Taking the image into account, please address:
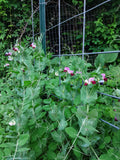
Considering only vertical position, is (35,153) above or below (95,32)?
below

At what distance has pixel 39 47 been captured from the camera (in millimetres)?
1537

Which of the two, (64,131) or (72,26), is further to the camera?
(72,26)

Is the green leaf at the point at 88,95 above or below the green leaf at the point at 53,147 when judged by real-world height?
above

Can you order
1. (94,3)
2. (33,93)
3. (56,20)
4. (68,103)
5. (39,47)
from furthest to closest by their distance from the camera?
(94,3) < (56,20) < (39,47) < (68,103) < (33,93)

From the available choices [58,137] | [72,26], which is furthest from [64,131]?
[72,26]

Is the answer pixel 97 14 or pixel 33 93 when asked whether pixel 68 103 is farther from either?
pixel 97 14

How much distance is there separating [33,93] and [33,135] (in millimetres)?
213

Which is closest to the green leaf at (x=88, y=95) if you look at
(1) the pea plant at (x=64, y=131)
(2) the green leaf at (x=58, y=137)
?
(1) the pea plant at (x=64, y=131)

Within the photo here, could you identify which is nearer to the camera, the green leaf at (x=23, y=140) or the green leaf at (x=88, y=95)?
the green leaf at (x=23, y=140)

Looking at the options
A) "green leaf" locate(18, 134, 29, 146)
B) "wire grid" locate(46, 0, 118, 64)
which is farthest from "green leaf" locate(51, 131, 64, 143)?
"wire grid" locate(46, 0, 118, 64)

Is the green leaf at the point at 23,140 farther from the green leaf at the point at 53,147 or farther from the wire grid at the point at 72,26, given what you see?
the wire grid at the point at 72,26

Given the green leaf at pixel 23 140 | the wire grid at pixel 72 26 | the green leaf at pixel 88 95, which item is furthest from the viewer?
the wire grid at pixel 72 26

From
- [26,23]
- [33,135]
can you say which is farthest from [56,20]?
[33,135]

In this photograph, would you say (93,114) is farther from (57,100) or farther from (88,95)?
(57,100)
